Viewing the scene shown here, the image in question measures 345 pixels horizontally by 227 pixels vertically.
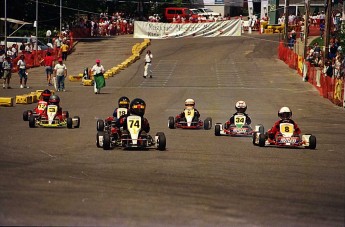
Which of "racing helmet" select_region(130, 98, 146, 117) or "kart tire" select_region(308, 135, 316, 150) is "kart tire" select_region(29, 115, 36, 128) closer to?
"racing helmet" select_region(130, 98, 146, 117)

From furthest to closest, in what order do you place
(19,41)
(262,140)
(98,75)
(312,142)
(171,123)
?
(19,41), (98,75), (171,123), (262,140), (312,142)

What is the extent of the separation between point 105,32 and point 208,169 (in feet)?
192

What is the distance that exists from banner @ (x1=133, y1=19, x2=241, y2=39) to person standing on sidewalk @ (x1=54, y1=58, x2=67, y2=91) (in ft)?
77.0

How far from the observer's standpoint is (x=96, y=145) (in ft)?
60.6

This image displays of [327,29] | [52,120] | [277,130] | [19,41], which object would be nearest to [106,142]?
[277,130]

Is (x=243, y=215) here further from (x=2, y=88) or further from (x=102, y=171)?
(x=2, y=88)

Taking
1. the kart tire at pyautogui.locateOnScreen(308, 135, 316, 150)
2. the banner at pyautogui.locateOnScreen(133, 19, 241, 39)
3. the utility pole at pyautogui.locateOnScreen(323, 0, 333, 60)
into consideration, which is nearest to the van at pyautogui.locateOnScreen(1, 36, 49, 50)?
the banner at pyautogui.locateOnScreen(133, 19, 241, 39)

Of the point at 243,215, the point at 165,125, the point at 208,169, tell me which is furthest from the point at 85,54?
the point at 243,215

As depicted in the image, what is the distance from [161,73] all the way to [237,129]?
2907 centimetres

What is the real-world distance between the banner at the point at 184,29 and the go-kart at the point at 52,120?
38178 millimetres

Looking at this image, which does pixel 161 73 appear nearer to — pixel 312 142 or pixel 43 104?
pixel 43 104

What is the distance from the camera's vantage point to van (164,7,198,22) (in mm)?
80125

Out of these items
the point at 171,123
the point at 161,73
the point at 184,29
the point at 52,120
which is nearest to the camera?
the point at 52,120

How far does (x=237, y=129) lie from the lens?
Answer: 71.4ft
